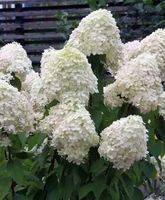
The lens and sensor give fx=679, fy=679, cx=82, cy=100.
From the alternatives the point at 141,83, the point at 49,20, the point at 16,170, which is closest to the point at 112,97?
the point at 141,83

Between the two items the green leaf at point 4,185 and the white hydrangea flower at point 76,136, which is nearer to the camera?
the white hydrangea flower at point 76,136

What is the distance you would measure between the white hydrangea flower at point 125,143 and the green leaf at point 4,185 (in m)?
0.34

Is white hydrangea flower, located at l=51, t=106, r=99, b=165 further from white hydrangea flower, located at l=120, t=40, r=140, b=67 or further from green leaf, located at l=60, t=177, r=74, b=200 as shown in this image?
white hydrangea flower, located at l=120, t=40, r=140, b=67

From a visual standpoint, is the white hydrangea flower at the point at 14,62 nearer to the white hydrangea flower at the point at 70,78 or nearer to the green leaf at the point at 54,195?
the white hydrangea flower at the point at 70,78

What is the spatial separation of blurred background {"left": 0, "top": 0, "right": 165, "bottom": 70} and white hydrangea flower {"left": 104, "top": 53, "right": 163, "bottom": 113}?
13.0 ft

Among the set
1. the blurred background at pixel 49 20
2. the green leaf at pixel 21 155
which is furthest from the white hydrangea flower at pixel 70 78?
the blurred background at pixel 49 20

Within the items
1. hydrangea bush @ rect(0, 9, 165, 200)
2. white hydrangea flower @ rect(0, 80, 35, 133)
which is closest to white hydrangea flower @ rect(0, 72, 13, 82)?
hydrangea bush @ rect(0, 9, 165, 200)

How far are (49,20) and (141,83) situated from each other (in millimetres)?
4844

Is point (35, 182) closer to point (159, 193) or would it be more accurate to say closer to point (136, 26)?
point (159, 193)

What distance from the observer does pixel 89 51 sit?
2059 millimetres

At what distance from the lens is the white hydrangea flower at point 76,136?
72.3 inches

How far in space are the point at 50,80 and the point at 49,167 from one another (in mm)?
317

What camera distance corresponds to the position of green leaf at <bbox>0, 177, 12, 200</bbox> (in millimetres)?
2030

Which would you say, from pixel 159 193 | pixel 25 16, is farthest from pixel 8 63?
pixel 25 16
